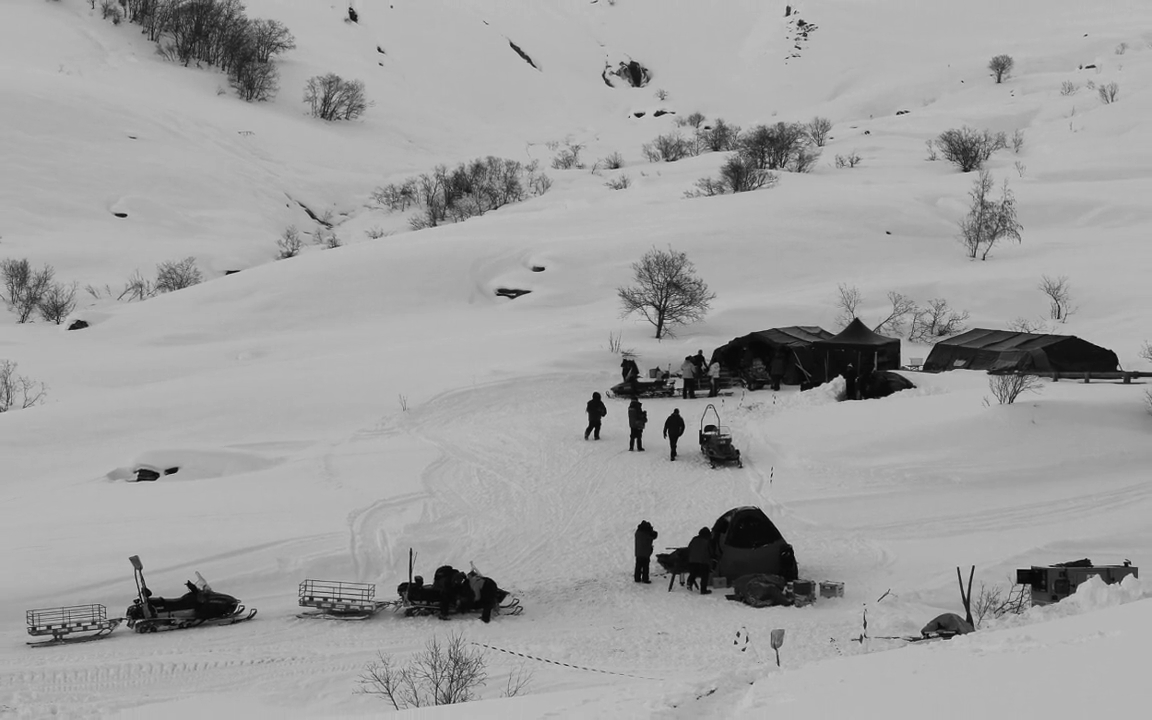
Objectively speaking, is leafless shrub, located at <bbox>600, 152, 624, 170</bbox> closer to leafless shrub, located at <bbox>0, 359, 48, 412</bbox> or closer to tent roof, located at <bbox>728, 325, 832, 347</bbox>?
tent roof, located at <bbox>728, 325, 832, 347</bbox>

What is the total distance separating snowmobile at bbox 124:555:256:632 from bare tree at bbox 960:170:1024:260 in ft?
109

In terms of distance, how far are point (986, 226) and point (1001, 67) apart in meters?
40.1

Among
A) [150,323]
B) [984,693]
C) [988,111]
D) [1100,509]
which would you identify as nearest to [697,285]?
[1100,509]

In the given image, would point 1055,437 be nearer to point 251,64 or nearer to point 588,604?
point 588,604

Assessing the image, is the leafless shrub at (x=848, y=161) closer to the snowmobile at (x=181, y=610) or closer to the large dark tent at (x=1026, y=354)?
the large dark tent at (x=1026, y=354)

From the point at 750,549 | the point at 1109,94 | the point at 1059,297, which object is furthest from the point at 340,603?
the point at 1109,94

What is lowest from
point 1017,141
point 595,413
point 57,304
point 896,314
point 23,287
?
point 595,413

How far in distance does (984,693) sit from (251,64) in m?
77.9

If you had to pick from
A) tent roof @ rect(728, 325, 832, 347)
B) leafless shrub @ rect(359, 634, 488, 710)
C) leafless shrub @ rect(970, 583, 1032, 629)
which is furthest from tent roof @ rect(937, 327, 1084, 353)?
leafless shrub @ rect(359, 634, 488, 710)

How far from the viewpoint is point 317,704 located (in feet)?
30.3

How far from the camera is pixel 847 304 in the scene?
3156 centimetres

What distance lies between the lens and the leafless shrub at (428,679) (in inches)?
345

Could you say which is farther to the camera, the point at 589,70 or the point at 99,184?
the point at 589,70

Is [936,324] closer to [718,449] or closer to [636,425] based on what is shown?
[718,449]
